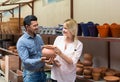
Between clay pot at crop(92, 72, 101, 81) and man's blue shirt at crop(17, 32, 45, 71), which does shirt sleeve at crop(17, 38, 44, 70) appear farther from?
clay pot at crop(92, 72, 101, 81)

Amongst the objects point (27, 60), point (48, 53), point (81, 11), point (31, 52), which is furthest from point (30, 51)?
point (81, 11)

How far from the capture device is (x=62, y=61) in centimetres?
239

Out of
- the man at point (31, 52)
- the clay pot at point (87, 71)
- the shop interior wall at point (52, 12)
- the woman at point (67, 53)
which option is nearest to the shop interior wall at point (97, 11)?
the shop interior wall at point (52, 12)

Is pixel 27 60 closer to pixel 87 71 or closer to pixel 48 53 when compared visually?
pixel 48 53

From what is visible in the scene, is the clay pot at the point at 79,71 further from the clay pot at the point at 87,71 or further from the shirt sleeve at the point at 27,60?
the shirt sleeve at the point at 27,60

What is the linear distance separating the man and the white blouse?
0.18m

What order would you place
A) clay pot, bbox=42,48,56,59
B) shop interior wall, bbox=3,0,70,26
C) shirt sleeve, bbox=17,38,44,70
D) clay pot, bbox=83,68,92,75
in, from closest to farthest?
clay pot, bbox=42,48,56,59
shirt sleeve, bbox=17,38,44,70
clay pot, bbox=83,68,92,75
shop interior wall, bbox=3,0,70,26

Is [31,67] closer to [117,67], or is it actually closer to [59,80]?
[59,80]

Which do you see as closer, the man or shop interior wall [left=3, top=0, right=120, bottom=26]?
the man

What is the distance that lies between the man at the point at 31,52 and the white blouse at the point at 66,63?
0.18 m

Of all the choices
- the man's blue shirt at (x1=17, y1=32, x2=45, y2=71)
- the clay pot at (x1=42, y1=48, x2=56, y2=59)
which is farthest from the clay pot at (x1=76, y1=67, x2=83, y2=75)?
the clay pot at (x1=42, y1=48, x2=56, y2=59)

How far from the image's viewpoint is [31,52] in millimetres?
2646

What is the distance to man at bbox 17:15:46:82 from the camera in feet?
8.25

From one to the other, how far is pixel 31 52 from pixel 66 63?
48 centimetres
